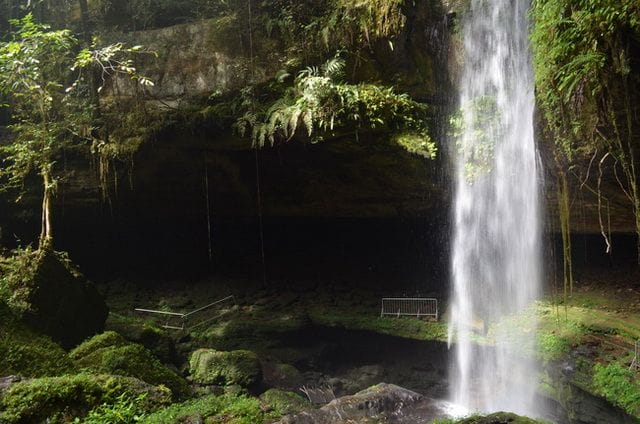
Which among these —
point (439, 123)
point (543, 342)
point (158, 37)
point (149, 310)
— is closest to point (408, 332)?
point (543, 342)

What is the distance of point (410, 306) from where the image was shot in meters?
13.1

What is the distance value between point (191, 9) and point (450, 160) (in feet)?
26.6

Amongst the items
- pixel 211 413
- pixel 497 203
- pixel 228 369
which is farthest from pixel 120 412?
pixel 497 203

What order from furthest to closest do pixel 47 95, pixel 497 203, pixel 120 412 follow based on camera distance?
pixel 497 203
pixel 47 95
pixel 120 412

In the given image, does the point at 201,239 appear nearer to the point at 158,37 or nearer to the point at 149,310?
the point at 149,310

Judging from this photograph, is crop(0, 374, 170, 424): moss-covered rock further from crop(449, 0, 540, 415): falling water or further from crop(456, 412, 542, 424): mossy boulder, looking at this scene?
crop(449, 0, 540, 415): falling water

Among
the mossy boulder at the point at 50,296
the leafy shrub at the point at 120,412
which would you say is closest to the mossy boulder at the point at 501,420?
the leafy shrub at the point at 120,412

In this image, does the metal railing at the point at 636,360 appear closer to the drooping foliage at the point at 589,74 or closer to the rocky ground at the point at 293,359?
the rocky ground at the point at 293,359

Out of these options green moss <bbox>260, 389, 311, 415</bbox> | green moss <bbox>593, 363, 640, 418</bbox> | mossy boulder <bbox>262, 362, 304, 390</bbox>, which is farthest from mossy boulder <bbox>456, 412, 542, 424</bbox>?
mossy boulder <bbox>262, 362, 304, 390</bbox>

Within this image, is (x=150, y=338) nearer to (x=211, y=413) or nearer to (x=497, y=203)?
(x=211, y=413)

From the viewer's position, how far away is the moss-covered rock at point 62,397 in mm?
4449

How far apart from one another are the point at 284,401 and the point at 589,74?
694 centimetres

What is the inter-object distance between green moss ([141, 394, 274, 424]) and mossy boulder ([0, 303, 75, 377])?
1875mm

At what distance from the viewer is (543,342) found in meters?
9.88
